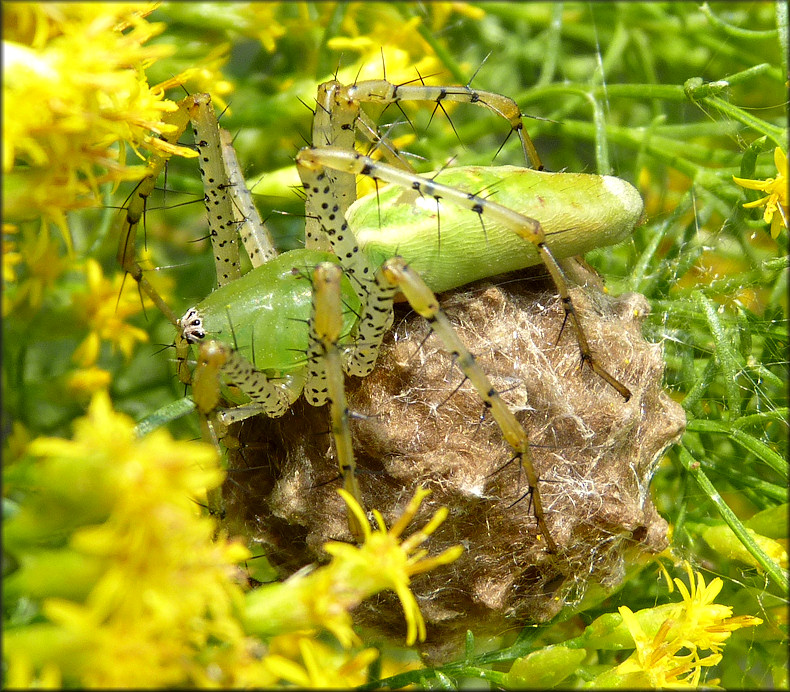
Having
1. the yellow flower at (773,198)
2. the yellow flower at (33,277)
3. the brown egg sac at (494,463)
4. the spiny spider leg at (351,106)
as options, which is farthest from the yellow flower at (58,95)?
the yellow flower at (773,198)

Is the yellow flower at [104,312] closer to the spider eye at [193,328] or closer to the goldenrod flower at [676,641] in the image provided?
the spider eye at [193,328]

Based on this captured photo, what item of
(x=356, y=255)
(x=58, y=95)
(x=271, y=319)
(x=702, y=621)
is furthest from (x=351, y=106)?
(x=702, y=621)

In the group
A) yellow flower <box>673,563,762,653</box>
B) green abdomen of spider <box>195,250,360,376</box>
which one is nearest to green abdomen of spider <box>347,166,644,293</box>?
green abdomen of spider <box>195,250,360,376</box>

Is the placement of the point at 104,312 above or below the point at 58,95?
below

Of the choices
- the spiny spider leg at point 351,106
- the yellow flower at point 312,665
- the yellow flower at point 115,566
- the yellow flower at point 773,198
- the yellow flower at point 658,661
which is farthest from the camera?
the spiny spider leg at point 351,106

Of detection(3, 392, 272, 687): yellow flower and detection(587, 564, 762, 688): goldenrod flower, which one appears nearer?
detection(3, 392, 272, 687): yellow flower

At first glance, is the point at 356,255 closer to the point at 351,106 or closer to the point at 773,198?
the point at 351,106

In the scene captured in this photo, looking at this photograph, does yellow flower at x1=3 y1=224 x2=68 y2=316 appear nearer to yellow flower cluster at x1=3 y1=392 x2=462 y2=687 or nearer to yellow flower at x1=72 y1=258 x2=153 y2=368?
yellow flower at x1=72 y1=258 x2=153 y2=368
